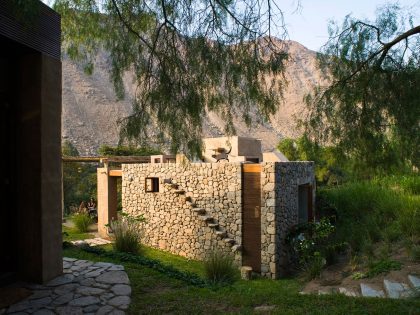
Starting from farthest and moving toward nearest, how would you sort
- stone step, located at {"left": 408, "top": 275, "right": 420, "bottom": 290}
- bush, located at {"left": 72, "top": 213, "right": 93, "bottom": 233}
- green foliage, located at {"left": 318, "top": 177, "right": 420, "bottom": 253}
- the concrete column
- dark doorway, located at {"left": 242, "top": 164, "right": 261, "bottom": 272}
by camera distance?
1. bush, located at {"left": 72, "top": 213, "right": 93, "bottom": 233}
2. the concrete column
3. dark doorway, located at {"left": 242, "top": 164, "right": 261, "bottom": 272}
4. green foliage, located at {"left": 318, "top": 177, "right": 420, "bottom": 253}
5. stone step, located at {"left": 408, "top": 275, "right": 420, "bottom": 290}

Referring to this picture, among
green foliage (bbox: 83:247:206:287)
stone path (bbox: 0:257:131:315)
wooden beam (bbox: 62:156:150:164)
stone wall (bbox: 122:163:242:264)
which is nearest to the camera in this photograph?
stone path (bbox: 0:257:131:315)

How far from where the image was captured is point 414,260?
7.70 m

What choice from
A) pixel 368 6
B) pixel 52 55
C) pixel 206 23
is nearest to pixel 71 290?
pixel 52 55

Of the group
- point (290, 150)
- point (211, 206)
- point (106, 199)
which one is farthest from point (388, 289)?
point (290, 150)

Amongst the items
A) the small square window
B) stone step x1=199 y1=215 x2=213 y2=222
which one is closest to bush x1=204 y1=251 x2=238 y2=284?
stone step x1=199 y1=215 x2=213 y2=222

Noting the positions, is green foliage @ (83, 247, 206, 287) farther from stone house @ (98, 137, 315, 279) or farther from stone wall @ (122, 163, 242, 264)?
stone wall @ (122, 163, 242, 264)

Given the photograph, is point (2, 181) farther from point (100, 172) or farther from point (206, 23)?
point (100, 172)

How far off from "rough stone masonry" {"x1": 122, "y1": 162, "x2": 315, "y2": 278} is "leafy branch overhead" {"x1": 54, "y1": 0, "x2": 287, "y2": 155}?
17.8 feet

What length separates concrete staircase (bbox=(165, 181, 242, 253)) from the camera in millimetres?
10922

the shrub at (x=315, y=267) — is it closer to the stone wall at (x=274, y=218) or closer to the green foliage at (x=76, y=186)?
the stone wall at (x=274, y=218)

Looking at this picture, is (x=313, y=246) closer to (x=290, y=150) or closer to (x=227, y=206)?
(x=227, y=206)

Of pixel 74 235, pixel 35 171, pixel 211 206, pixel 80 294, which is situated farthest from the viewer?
pixel 74 235

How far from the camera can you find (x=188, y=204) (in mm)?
11945

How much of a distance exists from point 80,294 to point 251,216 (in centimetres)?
682
